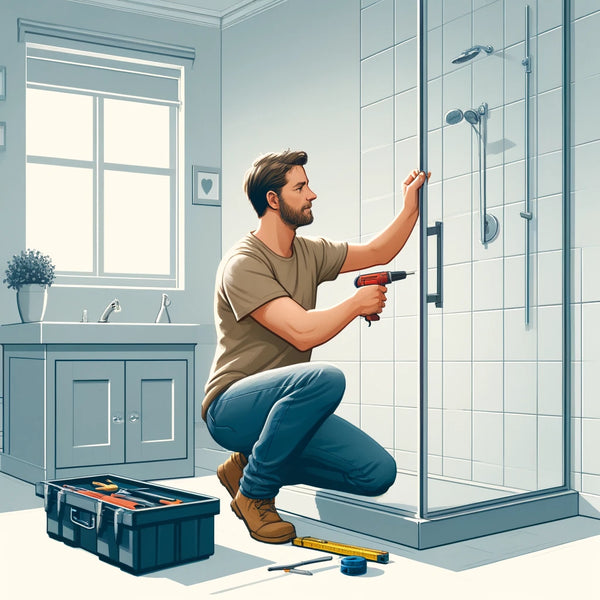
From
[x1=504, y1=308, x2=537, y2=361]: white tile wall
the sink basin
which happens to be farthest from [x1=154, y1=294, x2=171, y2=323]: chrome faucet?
[x1=504, y1=308, x2=537, y2=361]: white tile wall

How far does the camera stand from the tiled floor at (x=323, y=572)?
1.90 metres

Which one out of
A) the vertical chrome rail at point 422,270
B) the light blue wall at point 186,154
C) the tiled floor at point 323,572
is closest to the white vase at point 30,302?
the light blue wall at point 186,154

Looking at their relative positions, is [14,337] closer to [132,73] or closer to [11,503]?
[11,503]

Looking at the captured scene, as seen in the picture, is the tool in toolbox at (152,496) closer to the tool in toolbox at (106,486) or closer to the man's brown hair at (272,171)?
the tool in toolbox at (106,486)

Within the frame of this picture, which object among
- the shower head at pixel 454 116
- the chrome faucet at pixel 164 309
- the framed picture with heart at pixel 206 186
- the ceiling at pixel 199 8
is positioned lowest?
the chrome faucet at pixel 164 309

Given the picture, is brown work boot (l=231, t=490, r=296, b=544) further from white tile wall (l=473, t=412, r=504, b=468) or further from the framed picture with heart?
the framed picture with heart

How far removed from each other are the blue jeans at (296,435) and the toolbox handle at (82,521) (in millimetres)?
440

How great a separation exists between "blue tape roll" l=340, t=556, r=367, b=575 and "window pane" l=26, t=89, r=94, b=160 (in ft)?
10.6

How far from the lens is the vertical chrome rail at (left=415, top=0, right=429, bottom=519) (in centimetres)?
234

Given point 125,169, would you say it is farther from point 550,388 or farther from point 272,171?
point 550,388

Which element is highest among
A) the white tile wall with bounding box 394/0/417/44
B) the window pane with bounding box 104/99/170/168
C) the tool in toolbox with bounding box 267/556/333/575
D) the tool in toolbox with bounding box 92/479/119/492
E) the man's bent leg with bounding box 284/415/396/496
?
the white tile wall with bounding box 394/0/417/44

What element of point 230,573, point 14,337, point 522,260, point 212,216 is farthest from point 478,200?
point 212,216

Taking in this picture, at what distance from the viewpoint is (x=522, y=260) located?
8.92 feet

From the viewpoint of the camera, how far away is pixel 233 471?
8.70ft
